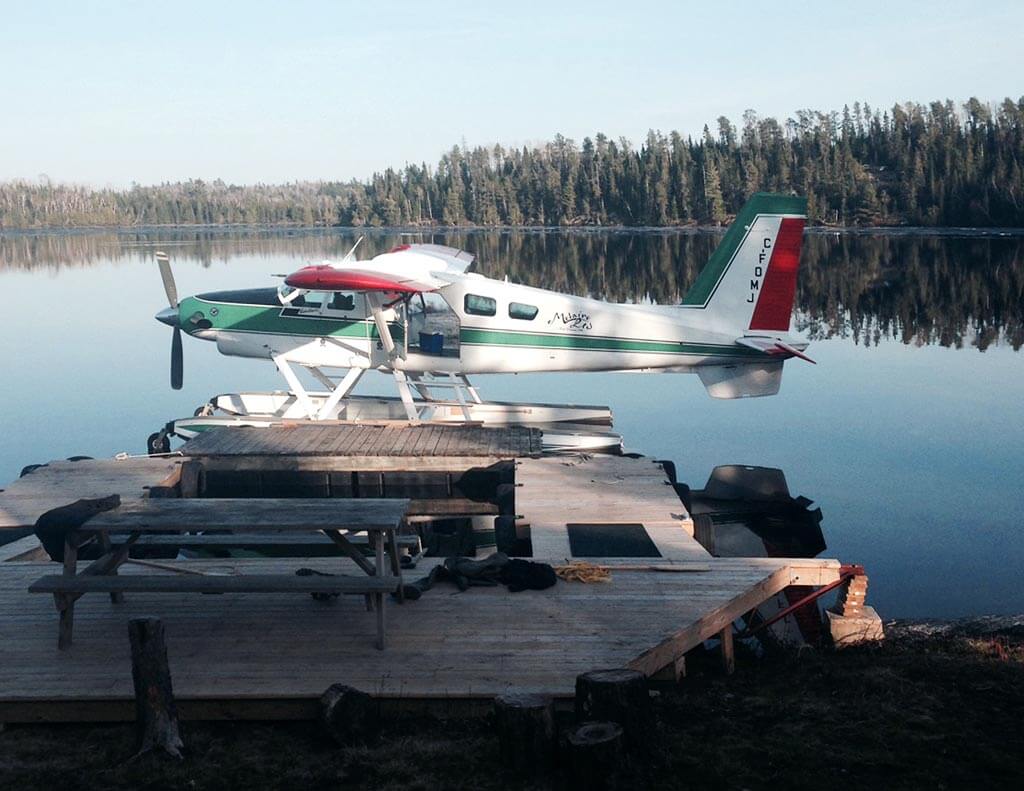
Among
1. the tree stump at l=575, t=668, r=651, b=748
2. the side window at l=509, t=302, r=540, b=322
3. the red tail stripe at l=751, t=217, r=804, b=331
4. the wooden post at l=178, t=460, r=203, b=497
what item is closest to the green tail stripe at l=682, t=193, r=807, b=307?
the red tail stripe at l=751, t=217, r=804, b=331

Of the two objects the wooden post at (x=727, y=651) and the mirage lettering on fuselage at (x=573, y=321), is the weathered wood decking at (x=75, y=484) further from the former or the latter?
the wooden post at (x=727, y=651)

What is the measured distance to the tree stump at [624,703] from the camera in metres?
4.34

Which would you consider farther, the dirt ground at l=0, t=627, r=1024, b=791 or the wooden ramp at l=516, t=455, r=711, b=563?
the wooden ramp at l=516, t=455, r=711, b=563

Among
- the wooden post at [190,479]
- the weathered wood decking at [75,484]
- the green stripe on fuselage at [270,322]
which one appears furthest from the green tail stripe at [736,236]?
the weathered wood decking at [75,484]

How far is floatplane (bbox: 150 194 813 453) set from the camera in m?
11.9

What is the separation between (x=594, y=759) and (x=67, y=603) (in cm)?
264

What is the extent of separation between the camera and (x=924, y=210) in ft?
265

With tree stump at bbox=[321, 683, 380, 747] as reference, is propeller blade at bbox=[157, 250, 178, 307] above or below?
above

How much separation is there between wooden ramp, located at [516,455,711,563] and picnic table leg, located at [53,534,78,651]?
2.64 metres

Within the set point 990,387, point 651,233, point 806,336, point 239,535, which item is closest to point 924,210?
point 651,233

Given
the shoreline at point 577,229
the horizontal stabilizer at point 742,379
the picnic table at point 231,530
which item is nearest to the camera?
the picnic table at point 231,530

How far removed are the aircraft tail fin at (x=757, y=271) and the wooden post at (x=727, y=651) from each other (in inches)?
253

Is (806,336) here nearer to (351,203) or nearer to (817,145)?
(817,145)

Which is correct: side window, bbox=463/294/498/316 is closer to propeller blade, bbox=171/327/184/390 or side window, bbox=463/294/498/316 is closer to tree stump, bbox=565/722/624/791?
propeller blade, bbox=171/327/184/390
